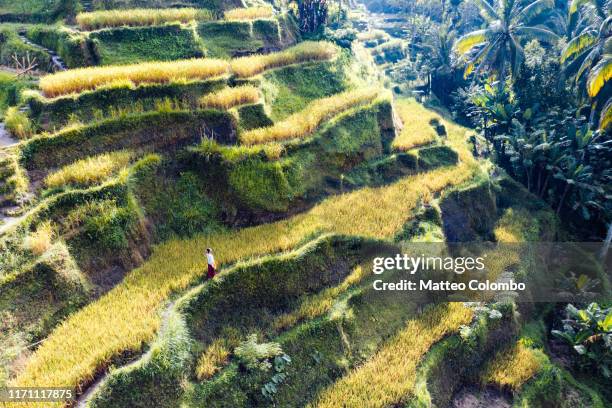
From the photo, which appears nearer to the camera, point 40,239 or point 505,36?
point 40,239

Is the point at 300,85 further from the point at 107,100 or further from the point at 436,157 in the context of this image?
the point at 107,100

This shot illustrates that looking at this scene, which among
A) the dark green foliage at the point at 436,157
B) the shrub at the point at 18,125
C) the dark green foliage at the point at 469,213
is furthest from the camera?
the dark green foliage at the point at 436,157

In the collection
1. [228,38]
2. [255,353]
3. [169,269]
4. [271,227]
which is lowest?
[255,353]

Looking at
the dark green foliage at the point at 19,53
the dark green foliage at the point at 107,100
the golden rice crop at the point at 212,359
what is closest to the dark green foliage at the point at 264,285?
the golden rice crop at the point at 212,359

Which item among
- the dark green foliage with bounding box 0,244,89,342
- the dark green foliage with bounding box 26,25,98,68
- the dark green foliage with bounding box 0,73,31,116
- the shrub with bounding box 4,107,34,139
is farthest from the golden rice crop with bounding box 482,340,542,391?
the dark green foliage with bounding box 26,25,98,68

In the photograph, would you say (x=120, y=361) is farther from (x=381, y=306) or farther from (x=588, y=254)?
(x=588, y=254)

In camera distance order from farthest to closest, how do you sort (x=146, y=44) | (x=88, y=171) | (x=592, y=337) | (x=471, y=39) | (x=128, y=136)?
(x=471, y=39) → (x=146, y=44) → (x=128, y=136) → (x=592, y=337) → (x=88, y=171)

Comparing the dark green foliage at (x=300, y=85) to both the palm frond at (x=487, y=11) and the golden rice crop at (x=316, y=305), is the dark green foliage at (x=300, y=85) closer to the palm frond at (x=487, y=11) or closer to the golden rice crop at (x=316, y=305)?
the golden rice crop at (x=316, y=305)

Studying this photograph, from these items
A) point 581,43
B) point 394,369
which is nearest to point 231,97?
point 394,369
